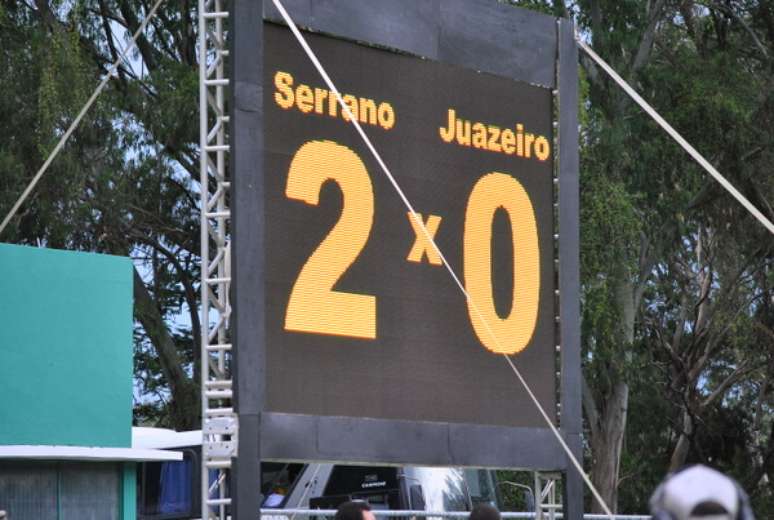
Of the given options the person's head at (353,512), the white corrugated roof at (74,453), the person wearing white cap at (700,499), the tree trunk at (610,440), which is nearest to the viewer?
the person wearing white cap at (700,499)

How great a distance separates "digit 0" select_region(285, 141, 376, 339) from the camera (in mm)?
9070

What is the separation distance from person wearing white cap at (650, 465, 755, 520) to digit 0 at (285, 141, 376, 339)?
18.1ft

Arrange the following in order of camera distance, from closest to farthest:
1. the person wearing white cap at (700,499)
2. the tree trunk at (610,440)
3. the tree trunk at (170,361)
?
the person wearing white cap at (700,499) < the tree trunk at (170,361) < the tree trunk at (610,440)

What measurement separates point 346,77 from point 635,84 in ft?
61.4

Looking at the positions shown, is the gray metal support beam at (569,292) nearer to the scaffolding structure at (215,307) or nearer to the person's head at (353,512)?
the scaffolding structure at (215,307)

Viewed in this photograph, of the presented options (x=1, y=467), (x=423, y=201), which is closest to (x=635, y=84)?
(x=1, y=467)

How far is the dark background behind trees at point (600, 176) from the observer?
23.8 metres

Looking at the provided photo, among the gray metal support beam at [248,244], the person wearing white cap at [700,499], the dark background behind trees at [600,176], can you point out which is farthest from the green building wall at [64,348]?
the person wearing white cap at [700,499]

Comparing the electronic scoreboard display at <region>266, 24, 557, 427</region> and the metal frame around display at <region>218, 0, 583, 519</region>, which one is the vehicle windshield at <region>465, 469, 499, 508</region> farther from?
the electronic scoreboard display at <region>266, 24, 557, 427</region>

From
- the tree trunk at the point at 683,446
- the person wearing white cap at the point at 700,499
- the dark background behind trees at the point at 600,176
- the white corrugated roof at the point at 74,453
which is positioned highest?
the dark background behind trees at the point at 600,176

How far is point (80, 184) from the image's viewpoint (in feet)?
78.1

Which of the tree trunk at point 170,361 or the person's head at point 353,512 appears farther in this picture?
the tree trunk at point 170,361

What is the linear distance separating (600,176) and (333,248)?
15.9 m

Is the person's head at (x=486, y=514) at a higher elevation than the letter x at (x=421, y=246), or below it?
below
